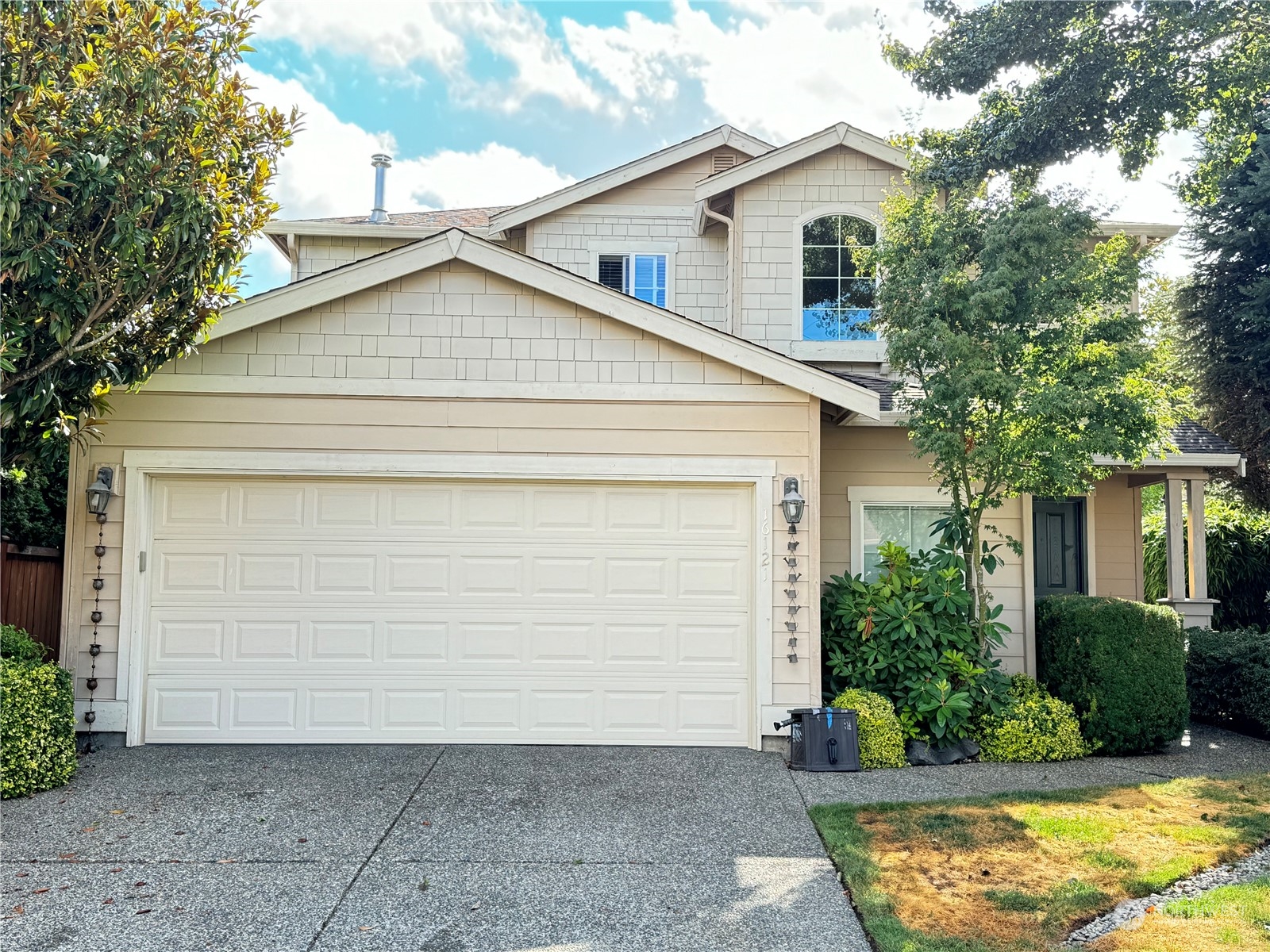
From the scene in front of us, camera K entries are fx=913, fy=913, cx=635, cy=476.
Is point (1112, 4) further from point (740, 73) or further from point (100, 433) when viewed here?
point (100, 433)

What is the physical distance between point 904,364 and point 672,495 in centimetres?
242

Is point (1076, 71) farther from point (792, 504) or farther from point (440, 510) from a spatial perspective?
point (440, 510)

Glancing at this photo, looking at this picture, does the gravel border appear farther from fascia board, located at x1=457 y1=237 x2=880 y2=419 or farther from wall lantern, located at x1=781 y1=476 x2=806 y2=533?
fascia board, located at x1=457 y1=237 x2=880 y2=419

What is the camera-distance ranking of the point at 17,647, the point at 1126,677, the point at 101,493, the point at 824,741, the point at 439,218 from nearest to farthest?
the point at 17,647 < the point at 824,741 < the point at 101,493 < the point at 1126,677 < the point at 439,218

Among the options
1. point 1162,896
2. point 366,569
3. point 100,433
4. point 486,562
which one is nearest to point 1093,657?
point 1162,896

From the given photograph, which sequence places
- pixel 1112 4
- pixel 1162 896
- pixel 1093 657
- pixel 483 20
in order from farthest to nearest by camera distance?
1. pixel 1112 4
2. pixel 483 20
3. pixel 1093 657
4. pixel 1162 896

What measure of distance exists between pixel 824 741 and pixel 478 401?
3.83m

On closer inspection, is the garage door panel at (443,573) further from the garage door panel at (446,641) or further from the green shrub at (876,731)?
the green shrub at (876,731)

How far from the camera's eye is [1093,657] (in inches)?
310

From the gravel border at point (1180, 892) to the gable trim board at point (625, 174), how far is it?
32.1 feet

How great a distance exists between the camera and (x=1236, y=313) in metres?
13.8

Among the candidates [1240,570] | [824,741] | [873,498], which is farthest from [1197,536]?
[824,741]

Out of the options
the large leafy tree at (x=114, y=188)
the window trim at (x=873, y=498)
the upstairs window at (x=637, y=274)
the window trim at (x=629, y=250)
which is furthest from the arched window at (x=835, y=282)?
the large leafy tree at (x=114, y=188)

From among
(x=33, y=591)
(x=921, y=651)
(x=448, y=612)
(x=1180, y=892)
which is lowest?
(x=1180, y=892)
